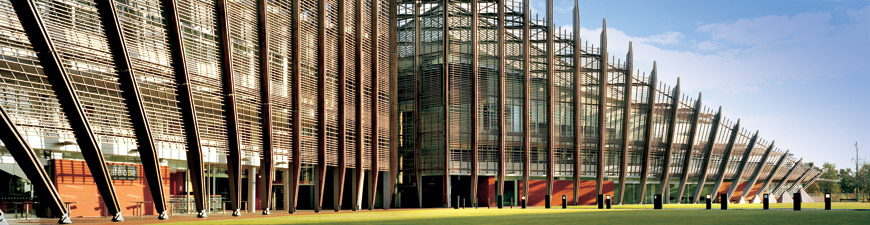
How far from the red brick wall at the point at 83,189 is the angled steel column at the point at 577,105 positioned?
32.6 m

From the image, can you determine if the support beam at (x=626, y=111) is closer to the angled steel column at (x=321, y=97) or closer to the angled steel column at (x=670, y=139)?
the angled steel column at (x=670, y=139)

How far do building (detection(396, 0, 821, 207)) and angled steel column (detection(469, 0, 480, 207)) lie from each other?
7 cm

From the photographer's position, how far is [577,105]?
56469 mm

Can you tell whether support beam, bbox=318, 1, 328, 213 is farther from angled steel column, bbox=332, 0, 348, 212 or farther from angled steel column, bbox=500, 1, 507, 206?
angled steel column, bbox=500, 1, 507, 206

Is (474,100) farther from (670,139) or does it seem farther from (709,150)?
(709,150)

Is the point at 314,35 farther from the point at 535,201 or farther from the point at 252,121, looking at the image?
the point at 535,201

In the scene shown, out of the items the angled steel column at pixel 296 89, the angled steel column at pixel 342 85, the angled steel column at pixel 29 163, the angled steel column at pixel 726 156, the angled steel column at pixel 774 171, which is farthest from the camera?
the angled steel column at pixel 774 171

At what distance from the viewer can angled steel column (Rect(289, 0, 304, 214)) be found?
3756 cm

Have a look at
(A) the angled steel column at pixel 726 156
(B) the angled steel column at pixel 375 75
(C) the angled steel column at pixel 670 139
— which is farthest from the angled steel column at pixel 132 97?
(A) the angled steel column at pixel 726 156

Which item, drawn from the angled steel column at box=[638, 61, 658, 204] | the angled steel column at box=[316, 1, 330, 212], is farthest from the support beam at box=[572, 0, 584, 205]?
the angled steel column at box=[316, 1, 330, 212]

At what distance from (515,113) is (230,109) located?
2583cm

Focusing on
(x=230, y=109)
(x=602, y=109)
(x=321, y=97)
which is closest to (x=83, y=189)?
(x=230, y=109)

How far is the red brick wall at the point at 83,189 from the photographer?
29.0 m

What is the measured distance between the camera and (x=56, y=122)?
26.1 metres
